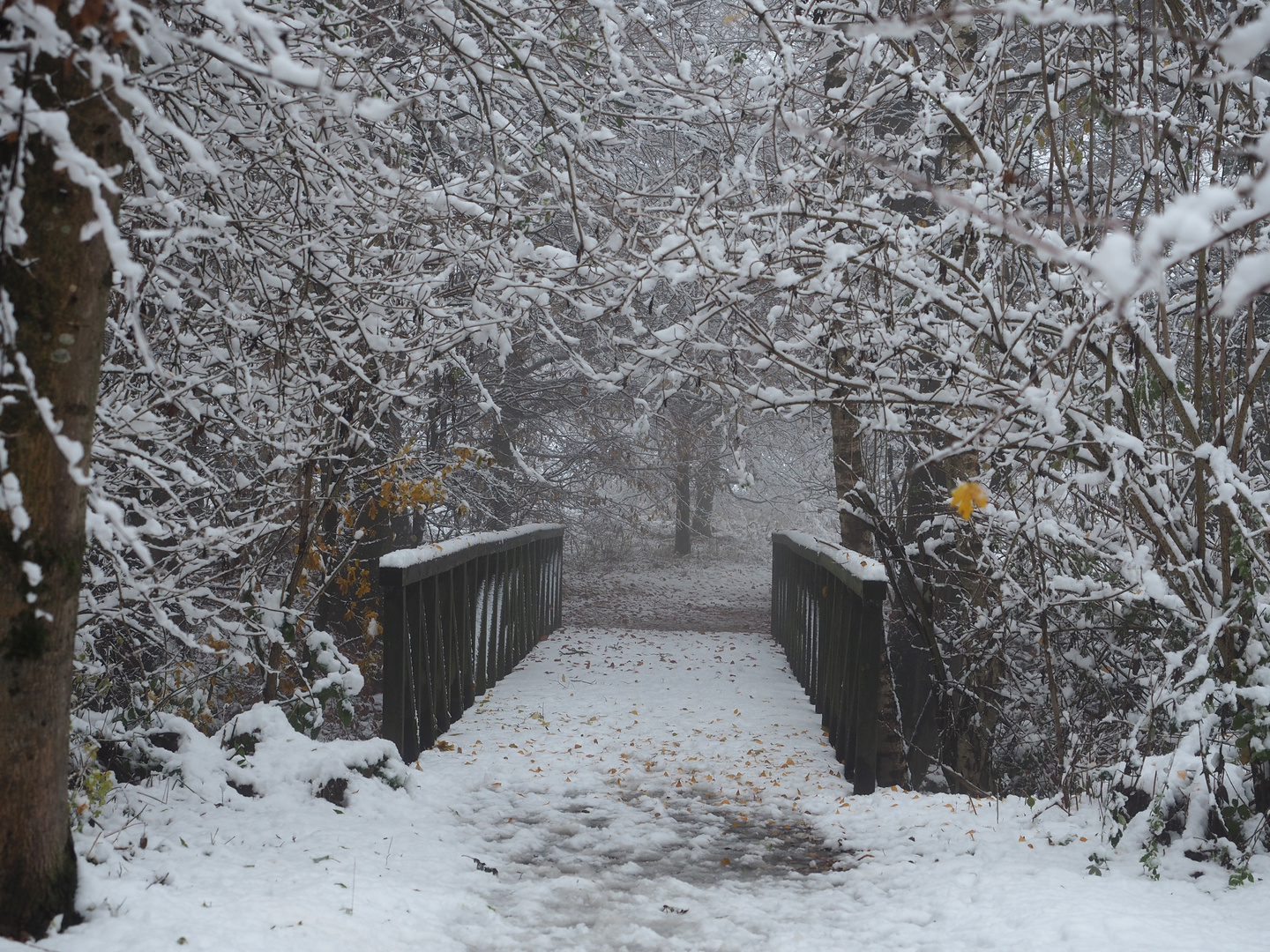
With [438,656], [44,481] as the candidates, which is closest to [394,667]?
[438,656]

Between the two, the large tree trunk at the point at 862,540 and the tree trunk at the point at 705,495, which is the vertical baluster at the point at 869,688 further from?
the tree trunk at the point at 705,495

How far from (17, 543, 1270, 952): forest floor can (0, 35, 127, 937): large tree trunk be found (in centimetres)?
30

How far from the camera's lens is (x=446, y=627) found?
17.4ft

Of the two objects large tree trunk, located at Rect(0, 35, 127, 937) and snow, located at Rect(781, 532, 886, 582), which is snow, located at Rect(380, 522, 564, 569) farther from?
large tree trunk, located at Rect(0, 35, 127, 937)

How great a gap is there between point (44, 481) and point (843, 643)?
154 inches

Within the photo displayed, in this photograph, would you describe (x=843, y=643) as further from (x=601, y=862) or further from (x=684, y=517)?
(x=684, y=517)

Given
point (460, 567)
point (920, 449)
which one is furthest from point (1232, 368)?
point (460, 567)

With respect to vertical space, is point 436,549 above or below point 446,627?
above

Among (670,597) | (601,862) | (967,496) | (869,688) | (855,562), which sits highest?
(967,496)

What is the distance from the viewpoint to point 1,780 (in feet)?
6.97

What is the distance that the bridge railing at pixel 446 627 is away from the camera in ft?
14.7

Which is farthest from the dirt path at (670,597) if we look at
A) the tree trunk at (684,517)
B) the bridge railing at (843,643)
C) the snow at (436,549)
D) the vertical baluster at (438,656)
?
the vertical baluster at (438,656)

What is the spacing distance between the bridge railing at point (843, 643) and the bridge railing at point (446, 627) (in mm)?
2032

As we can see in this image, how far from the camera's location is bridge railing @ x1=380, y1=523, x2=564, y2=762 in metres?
4.48
